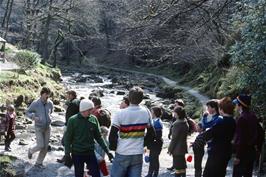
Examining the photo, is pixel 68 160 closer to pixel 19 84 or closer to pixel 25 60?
pixel 19 84

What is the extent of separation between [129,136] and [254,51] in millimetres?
4844

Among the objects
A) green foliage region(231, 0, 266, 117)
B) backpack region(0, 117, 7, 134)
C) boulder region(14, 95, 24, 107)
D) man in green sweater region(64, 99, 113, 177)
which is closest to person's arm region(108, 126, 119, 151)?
man in green sweater region(64, 99, 113, 177)

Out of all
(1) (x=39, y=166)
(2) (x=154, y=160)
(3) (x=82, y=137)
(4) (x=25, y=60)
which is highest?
(4) (x=25, y=60)

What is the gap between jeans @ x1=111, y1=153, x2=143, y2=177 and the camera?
19.3 ft

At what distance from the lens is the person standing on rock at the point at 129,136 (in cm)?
581

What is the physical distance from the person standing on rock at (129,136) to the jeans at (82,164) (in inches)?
38.1

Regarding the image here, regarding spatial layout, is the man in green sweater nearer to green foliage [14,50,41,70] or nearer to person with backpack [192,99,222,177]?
person with backpack [192,99,222,177]

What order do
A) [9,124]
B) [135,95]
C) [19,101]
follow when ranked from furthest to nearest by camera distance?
[19,101] → [9,124] → [135,95]

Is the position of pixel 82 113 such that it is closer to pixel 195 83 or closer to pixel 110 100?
pixel 110 100

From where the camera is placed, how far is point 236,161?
6953 mm

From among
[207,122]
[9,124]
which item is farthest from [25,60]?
[207,122]

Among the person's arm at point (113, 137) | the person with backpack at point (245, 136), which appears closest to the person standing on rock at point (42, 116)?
the person's arm at point (113, 137)

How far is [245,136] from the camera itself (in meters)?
6.82

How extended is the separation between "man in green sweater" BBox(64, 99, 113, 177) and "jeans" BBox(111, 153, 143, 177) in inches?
28.1
